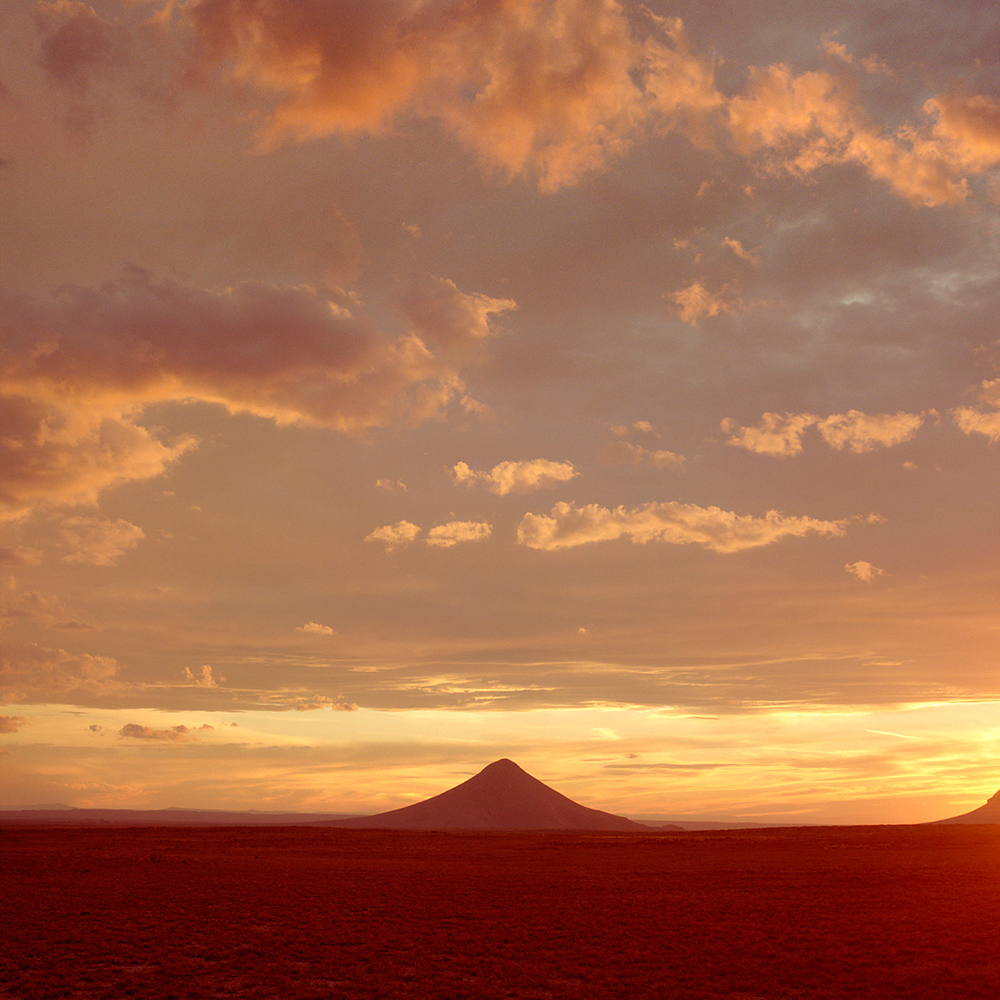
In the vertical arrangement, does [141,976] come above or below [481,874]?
above

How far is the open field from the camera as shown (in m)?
25.2

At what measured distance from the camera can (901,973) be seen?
26328 mm

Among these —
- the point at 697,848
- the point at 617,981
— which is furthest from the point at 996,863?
the point at 617,981

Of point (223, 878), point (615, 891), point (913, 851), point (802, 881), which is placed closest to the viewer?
point (615, 891)

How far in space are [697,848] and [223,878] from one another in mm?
51451

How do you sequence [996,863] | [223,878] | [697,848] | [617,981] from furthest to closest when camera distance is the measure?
[697,848] → [996,863] → [223,878] → [617,981]

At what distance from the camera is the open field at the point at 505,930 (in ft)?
82.5

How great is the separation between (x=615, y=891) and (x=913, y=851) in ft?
131

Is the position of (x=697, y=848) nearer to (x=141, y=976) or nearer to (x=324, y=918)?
(x=324, y=918)

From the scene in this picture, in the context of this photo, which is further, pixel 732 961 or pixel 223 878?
pixel 223 878

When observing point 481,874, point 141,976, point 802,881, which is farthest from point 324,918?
point 802,881

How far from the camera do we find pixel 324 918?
37.5m

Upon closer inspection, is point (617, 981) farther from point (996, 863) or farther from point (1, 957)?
point (996, 863)

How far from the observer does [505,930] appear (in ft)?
113
